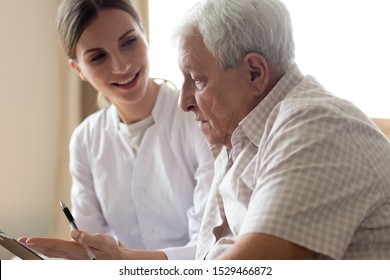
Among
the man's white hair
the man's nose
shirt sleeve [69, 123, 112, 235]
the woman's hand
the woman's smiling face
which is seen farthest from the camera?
shirt sleeve [69, 123, 112, 235]

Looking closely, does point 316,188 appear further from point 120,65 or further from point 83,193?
point 83,193

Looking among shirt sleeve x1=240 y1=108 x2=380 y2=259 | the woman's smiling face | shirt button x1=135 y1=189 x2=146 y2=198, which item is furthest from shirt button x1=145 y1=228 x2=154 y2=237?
shirt sleeve x1=240 y1=108 x2=380 y2=259

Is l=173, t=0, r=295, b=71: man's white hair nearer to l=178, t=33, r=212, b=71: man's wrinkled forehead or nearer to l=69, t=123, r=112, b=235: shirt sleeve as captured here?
l=178, t=33, r=212, b=71: man's wrinkled forehead

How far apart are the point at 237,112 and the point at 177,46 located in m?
0.19

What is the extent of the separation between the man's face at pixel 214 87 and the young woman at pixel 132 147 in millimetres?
545

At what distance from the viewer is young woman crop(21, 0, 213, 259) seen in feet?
5.81

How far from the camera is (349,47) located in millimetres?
2320

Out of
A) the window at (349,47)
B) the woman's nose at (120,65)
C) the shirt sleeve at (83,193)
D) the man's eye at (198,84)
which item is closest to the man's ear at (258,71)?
the man's eye at (198,84)

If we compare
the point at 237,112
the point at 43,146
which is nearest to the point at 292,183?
the point at 237,112

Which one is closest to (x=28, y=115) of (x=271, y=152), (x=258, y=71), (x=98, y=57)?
(x=98, y=57)

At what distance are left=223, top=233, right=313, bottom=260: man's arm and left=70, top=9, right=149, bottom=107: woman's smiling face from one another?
1.00 metres

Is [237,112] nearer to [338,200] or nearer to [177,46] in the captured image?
[177,46]

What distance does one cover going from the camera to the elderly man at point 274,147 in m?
0.90

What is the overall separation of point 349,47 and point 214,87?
132 cm
